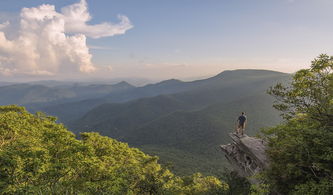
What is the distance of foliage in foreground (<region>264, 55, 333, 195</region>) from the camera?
1330 centimetres

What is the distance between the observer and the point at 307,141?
14531 millimetres

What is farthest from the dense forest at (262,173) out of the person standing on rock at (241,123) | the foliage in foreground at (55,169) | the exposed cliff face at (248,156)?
the person standing on rock at (241,123)

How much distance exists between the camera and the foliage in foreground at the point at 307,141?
43.6 ft

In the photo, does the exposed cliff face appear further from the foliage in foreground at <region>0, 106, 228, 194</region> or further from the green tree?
the green tree

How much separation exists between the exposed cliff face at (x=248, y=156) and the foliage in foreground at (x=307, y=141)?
364cm

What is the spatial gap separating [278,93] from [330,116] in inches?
216

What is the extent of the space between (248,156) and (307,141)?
14.6 metres

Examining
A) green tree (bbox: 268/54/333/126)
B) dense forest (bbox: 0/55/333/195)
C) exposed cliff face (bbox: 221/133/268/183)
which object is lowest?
A: exposed cliff face (bbox: 221/133/268/183)

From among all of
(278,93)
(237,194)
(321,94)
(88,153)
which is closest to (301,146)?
(321,94)

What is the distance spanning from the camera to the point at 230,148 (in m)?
35.3

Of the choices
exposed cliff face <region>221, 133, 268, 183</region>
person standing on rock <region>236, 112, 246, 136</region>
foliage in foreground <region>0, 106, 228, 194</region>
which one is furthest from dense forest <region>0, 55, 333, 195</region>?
person standing on rock <region>236, 112, 246, 136</region>

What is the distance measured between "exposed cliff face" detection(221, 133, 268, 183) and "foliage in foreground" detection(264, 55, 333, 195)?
3639 millimetres

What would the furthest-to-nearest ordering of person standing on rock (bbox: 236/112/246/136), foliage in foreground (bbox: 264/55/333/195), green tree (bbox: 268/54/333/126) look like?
person standing on rock (bbox: 236/112/246/136), green tree (bbox: 268/54/333/126), foliage in foreground (bbox: 264/55/333/195)

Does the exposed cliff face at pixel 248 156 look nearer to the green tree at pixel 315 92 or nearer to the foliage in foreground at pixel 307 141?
the foliage in foreground at pixel 307 141
